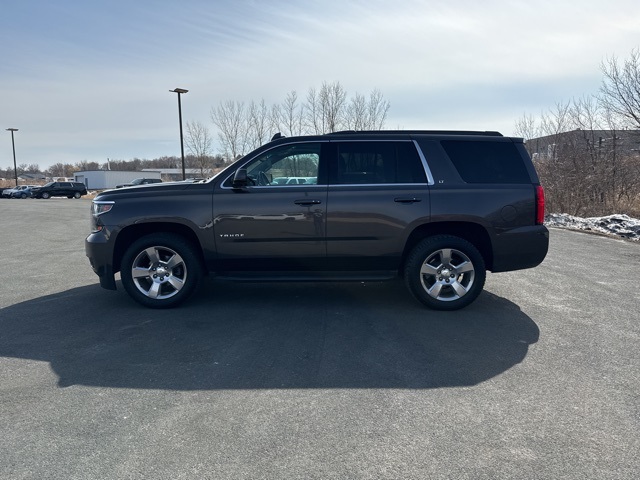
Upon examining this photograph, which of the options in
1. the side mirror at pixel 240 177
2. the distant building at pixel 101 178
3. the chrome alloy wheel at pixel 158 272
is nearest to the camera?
the side mirror at pixel 240 177

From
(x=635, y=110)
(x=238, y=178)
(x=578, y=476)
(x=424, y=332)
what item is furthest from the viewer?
(x=635, y=110)

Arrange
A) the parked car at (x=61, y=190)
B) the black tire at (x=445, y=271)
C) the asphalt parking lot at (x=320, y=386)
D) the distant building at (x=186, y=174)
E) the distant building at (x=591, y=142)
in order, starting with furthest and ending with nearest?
the parked car at (x=61, y=190)
the distant building at (x=186, y=174)
the distant building at (x=591, y=142)
the black tire at (x=445, y=271)
the asphalt parking lot at (x=320, y=386)

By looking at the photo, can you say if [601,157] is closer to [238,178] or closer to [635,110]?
[635,110]

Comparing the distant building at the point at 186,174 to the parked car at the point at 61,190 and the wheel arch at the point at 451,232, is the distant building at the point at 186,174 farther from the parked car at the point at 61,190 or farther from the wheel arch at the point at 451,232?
the parked car at the point at 61,190

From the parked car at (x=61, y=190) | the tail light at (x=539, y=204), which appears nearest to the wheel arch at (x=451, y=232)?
the tail light at (x=539, y=204)

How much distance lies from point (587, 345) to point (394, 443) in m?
2.66

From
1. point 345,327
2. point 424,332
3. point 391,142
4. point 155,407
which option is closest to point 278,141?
point 391,142

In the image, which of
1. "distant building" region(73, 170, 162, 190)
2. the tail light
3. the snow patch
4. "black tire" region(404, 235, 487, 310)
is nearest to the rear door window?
"black tire" region(404, 235, 487, 310)

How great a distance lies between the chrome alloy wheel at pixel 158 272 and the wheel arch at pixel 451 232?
270 cm

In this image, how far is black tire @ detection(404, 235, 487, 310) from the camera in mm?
5645

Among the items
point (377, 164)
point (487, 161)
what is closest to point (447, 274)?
point (487, 161)

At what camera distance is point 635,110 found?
16812 mm

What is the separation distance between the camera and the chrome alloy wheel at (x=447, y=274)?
5.67 metres

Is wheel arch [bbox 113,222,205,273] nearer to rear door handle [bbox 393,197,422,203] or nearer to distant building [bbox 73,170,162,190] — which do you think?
rear door handle [bbox 393,197,422,203]
